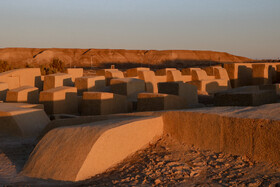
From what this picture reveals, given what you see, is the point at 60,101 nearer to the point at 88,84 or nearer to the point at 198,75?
the point at 88,84

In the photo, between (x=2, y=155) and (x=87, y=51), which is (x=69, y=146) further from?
(x=87, y=51)

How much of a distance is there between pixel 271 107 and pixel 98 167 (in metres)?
2.74

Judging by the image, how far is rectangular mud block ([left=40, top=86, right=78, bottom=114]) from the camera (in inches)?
440

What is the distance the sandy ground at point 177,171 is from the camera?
4.01m

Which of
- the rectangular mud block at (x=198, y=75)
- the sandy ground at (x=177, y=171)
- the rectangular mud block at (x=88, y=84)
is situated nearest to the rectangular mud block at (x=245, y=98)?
the sandy ground at (x=177, y=171)

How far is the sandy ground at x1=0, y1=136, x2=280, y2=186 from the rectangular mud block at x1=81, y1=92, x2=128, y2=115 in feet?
16.7

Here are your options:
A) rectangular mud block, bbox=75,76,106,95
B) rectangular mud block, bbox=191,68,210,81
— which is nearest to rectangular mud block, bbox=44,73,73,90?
rectangular mud block, bbox=75,76,106,95

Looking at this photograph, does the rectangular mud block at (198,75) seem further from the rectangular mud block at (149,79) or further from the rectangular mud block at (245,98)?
the rectangular mud block at (245,98)

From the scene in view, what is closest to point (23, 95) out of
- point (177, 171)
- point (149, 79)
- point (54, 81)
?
point (54, 81)

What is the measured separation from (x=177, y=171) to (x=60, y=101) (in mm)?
7832

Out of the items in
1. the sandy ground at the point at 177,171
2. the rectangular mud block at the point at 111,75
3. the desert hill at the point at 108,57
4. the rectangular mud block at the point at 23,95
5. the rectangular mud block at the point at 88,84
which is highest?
the desert hill at the point at 108,57

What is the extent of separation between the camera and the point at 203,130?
5066mm

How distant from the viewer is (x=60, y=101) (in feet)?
37.3

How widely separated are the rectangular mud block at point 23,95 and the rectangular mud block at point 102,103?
109 inches
